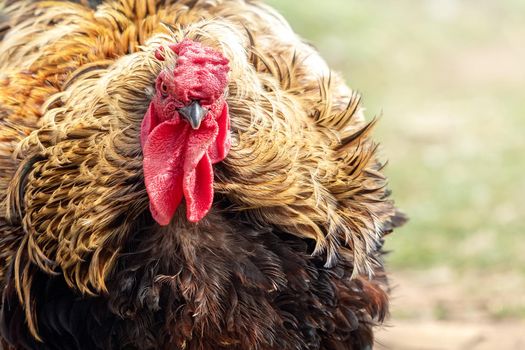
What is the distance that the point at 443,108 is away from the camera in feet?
39.0

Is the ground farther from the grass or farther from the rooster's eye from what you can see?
the rooster's eye

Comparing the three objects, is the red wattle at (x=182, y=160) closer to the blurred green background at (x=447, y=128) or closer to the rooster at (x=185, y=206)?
the rooster at (x=185, y=206)

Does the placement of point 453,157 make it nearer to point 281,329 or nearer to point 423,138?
point 423,138

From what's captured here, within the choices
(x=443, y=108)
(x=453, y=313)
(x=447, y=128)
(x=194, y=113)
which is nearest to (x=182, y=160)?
(x=194, y=113)

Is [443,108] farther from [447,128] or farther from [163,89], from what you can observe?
[163,89]

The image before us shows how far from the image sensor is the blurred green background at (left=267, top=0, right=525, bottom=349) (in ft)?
24.2

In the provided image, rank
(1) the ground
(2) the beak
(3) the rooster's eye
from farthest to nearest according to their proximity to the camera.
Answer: (1) the ground < (3) the rooster's eye < (2) the beak

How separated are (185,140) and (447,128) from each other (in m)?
8.07

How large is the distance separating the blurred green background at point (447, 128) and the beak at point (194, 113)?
3762mm

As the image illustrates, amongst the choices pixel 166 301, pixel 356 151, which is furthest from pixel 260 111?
pixel 166 301

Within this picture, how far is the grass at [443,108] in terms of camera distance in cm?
819

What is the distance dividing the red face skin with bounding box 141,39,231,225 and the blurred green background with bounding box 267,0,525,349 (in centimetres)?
359

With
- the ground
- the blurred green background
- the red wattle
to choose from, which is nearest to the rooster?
the red wattle

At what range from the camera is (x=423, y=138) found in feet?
35.7
